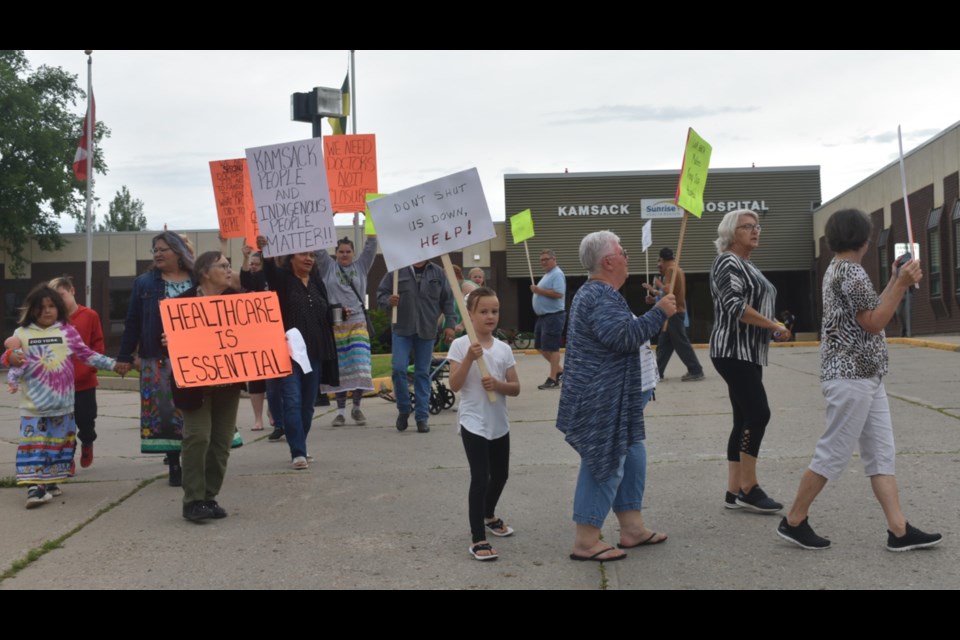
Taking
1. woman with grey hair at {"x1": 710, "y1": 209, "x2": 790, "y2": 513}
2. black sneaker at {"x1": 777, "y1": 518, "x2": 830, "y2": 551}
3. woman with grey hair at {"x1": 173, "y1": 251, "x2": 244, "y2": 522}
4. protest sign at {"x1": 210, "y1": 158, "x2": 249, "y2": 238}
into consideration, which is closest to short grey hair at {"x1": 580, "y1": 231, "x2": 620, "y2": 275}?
woman with grey hair at {"x1": 710, "y1": 209, "x2": 790, "y2": 513}

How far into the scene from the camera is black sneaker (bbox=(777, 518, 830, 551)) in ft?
15.9

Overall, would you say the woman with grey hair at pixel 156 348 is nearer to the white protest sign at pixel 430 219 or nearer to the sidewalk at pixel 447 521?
the sidewalk at pixel 447 521

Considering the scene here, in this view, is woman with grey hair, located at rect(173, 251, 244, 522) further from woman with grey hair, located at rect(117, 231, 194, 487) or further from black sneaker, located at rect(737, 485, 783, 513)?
black sneaker, located at rect(737, 485, 783, 513)

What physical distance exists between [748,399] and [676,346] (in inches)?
295

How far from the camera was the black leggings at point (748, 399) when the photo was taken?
561 centimetres

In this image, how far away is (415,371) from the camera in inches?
382

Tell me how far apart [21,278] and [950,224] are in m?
35.0

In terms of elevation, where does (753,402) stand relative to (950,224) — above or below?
below

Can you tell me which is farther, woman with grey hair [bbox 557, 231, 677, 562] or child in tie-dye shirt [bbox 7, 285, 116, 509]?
child in tie-dye shirt [bbox 7, 285, 116, 509]

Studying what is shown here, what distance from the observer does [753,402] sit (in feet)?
18.4

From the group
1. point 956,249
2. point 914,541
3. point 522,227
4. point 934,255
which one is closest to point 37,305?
point 914,541

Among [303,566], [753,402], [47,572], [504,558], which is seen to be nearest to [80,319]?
[47,572]

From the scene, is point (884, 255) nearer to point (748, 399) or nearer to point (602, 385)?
point (748, 399)

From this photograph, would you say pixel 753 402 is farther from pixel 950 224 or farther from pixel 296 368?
pixel 950 224
